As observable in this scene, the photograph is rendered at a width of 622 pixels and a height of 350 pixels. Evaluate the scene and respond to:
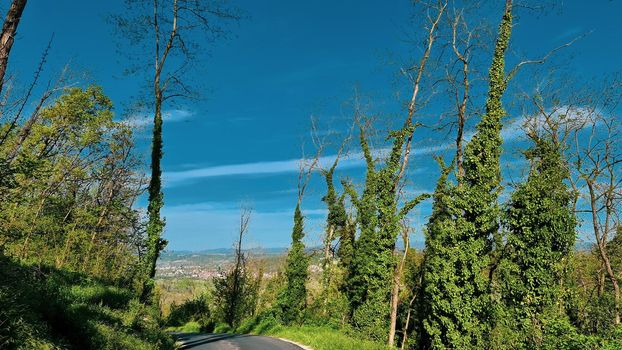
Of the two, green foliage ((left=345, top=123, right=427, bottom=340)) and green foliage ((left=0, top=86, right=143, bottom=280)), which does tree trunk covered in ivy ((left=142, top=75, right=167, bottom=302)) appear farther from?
green foliage ((left=345, top=123, right=427, bottom=340))

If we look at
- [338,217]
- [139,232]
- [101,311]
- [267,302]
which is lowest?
[267,302]

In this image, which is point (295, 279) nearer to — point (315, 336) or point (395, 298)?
point (395, 298)

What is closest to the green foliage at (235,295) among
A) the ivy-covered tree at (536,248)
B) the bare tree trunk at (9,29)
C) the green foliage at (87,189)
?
the green foliage at (87,189)

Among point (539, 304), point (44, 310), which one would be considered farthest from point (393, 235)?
point (44, 310)

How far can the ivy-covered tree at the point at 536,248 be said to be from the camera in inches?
878

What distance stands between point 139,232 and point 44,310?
2854cm

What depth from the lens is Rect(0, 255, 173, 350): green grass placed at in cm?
677

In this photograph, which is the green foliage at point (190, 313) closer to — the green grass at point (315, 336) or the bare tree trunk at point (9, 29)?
the green grass at point (315, 336)

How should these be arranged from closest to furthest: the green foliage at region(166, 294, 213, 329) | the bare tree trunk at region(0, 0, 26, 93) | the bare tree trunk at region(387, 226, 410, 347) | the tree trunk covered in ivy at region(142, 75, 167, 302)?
the bare tree trunk at region(0, 0, 26, 93)
the tree trunk covered in ivy at region(142, 75, 167, 302)
the bare tree trunk at region(387, 226, 410, 347)
the green foliage at region(166, 294, 213, 329)

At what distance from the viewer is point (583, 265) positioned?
40000 mm

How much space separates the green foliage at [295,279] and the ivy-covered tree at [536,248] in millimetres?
20312

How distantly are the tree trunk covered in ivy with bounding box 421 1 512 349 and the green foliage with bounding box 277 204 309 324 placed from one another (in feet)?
56.4

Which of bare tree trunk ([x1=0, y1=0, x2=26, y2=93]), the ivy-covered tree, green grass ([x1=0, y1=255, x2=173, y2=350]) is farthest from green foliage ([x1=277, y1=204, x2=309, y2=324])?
bare tree trunk ([x1=0, y1=0, x2=26, y2=93])

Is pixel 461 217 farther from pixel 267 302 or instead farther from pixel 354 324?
pixel 267 302
